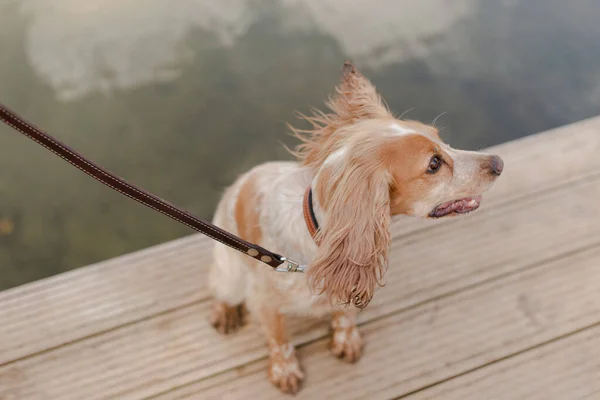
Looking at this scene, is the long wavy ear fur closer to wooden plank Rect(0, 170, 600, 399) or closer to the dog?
the dog

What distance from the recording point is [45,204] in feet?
12.1

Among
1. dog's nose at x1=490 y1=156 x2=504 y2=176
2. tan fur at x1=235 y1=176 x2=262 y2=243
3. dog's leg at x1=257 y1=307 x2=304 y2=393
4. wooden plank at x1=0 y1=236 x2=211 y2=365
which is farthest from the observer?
wooden plank at x1=0 y1=236 x2=211 y2=365

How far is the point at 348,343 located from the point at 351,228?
0.90 metres

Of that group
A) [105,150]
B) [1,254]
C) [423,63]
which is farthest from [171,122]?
[423,63]

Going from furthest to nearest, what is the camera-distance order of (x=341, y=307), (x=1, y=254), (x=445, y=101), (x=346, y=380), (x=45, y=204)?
(x=445, y=101) < (x=45, y=204) < (x=1, y=254) < (x=346, y=380) < (x=341, y=307)

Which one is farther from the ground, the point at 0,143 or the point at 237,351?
the point at 0,143

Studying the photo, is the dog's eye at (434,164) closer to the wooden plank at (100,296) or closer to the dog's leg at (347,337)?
the dog's leg at (347,337)

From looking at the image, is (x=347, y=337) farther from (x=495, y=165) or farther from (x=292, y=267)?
(x=495, y=165)

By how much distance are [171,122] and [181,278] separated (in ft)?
5.62

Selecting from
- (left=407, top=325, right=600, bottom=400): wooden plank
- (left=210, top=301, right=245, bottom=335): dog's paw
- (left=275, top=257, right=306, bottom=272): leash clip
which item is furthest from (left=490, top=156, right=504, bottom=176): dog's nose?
(left=210, top=301, right=245, bottom=335): dog's paw

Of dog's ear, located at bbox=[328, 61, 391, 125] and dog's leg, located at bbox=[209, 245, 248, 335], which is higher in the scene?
dog's ear, located at bbox=[328, 61, 391, 125]

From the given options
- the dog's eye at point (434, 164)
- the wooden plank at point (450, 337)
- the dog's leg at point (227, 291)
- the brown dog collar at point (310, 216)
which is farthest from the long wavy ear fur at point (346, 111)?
the wooden plank at point (450, 337)

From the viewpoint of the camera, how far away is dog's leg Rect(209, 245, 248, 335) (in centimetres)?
243

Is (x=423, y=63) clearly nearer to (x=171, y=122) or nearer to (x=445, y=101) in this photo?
(x=445, y=101)
